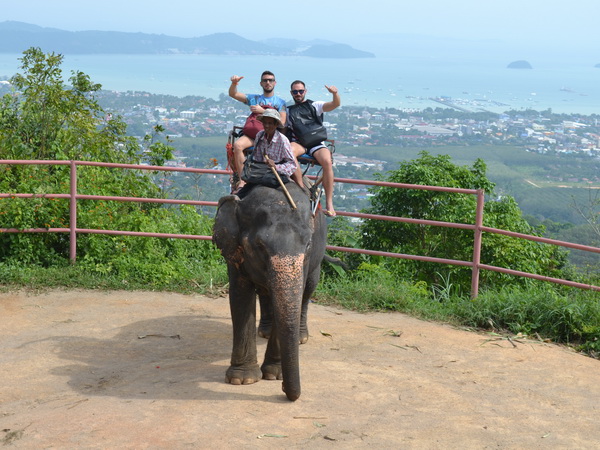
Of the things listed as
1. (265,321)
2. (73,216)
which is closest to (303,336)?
(265,321)

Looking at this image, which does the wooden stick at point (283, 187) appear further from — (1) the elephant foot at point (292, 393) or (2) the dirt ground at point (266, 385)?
(2) the dirt ground at point (266, 385)

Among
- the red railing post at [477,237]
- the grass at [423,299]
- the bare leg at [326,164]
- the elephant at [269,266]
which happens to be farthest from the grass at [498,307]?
the elephant at [269,266]

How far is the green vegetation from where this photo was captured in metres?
8.60

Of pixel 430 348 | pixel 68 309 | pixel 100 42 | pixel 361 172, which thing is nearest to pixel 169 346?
pixel 68 309

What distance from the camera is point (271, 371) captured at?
6.64 m

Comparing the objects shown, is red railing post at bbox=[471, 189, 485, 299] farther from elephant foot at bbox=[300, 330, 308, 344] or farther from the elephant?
the elephant

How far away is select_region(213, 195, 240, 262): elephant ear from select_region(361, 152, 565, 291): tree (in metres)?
9.10

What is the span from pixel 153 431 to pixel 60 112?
8.99 meters

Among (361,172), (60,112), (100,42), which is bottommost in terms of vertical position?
(361,172)

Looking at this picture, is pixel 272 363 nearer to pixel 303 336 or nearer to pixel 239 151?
pixel 303 336

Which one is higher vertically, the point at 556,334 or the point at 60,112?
the point at 60,112

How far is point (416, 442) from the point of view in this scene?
5.42 m

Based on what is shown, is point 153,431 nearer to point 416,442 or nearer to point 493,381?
point 416,442

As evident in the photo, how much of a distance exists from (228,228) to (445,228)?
428 inches
